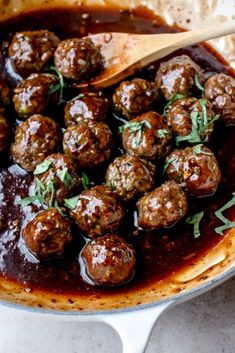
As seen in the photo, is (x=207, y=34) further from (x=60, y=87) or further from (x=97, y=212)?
(x=97, y=212)

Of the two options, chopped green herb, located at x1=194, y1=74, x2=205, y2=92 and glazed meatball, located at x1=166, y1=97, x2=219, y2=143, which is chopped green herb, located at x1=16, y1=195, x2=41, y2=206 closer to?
glazed meatball, located at x1=166, y1=97, x2=219, y2=143

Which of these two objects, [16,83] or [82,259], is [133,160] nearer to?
[82,259]

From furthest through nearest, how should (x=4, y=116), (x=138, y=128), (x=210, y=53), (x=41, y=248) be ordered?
(x=210, y=53), (x=4, y=116), (x=138, y=128), (x=41, y=248)

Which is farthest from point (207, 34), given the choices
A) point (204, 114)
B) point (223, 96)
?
point (204, 114)

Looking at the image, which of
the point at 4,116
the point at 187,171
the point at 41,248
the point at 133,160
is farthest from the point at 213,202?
the point at 4,116

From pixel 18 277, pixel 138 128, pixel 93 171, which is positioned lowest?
pixel 18 277

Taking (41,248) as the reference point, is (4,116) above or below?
above
